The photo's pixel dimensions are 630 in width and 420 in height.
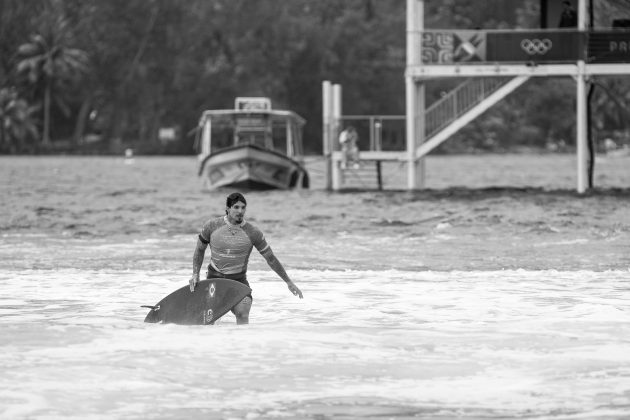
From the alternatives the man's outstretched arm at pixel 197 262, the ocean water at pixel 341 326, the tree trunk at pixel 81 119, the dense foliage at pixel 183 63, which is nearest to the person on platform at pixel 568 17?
the ocean water at pixel 341 326

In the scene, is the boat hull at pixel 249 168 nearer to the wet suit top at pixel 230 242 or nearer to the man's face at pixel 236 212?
the wet suit top at pixel 230 242

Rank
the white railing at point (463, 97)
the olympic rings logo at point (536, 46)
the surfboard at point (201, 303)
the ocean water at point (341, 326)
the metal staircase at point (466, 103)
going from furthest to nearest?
the white railing at point (463, 97)
the metal staircase at point (466, 103)
the olympic rings logo at point (536, 46)
the surfboard at point (201, 303)
the ocean water at point (341, 326)

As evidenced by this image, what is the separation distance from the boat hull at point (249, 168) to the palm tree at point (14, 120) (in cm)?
6042

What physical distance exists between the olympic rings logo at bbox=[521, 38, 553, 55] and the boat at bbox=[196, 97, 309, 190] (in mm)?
8795

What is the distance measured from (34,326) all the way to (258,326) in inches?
92.8

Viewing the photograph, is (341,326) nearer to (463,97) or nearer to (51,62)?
(463,97)

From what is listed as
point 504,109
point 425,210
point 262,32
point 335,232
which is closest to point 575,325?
point 335,232

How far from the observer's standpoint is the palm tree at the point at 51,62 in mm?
104312

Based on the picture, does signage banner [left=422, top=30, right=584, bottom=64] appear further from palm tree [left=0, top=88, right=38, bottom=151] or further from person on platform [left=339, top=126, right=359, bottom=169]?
palm tree [left=0, top=88, right=38, bottom=151]

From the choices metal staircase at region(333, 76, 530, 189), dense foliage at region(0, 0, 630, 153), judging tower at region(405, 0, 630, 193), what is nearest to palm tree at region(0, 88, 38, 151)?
dense foliage at region(0, 0, 630, 153)

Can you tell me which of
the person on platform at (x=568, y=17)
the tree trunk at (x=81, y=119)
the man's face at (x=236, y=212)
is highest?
the person on platform at (x=568, y=17)

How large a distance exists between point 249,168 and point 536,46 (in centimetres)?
986

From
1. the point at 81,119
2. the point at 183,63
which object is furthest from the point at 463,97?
the point at 81,119

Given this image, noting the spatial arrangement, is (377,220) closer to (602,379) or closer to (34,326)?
(34,326)
